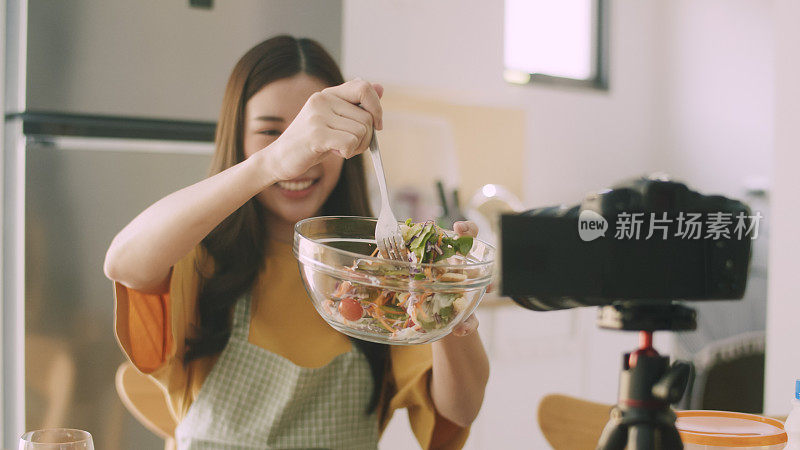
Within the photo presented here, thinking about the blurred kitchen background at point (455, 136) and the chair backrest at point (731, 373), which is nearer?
the blurred kitchen background at point (455, 136)

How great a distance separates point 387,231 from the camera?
0.76 meters

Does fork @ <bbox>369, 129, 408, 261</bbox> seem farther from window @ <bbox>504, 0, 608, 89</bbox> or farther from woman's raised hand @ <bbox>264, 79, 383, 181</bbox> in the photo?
window @ <bbox>504, 0, 608, 89</bbox>

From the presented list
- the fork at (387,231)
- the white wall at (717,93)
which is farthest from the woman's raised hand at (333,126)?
the white wall at (717,93)

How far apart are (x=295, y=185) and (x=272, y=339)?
0.24 metres

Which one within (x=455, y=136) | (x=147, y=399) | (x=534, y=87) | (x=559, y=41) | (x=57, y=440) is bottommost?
(x=147, y=399)

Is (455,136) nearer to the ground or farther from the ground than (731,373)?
farther from the ground

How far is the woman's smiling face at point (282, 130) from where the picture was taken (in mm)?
1085

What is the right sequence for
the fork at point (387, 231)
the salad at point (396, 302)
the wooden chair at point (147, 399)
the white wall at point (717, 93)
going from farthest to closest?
1. the white wall at point (717, 93)
2. the wooden chair at point (147, 399)
3. the fork at point (387, 231)
4. the salad at point (396, 302)

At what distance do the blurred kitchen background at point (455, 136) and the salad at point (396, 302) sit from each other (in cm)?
112

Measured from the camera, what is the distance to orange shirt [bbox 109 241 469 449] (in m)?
1.05

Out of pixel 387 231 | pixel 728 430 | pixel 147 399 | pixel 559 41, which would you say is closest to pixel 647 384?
pixel 728 430

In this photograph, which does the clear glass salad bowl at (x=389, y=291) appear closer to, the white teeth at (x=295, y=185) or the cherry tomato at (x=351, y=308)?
the cherry tomato at (x=351, y=308)

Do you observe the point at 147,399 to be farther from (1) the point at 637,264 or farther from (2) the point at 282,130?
(1) the point at 637,264

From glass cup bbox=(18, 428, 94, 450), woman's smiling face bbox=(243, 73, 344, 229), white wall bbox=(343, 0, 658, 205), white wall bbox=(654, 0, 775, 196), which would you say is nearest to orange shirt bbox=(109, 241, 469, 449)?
woman's smiling face bbox=(243, 73, 344, 229)
